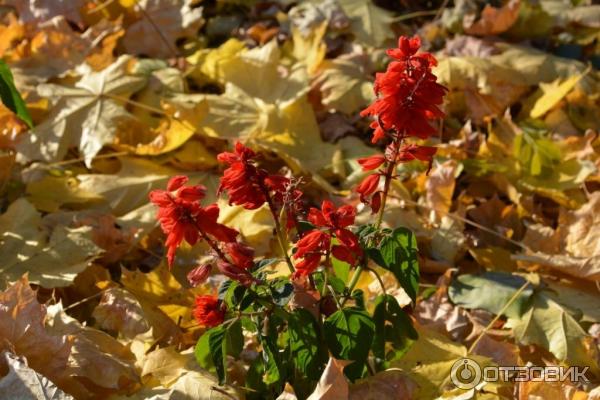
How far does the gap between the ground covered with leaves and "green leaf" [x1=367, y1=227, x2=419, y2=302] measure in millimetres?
62

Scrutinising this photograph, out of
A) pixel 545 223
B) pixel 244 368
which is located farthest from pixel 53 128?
pixel 545 223

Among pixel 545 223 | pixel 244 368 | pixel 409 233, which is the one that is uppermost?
pixel 409 233

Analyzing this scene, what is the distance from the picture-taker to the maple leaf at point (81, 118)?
1.89m

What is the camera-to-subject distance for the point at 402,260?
114cm

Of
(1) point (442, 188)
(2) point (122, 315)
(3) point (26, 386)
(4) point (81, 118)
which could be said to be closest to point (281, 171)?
(1) point (442, 188)

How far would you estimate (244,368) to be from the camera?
1405 millimetres

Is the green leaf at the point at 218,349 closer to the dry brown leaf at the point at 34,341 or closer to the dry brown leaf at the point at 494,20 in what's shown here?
the dry brown leaf at the point at 34,341

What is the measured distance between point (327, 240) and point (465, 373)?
1.20ft

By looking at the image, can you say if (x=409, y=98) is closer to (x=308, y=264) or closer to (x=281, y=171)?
(x=308, y=264)

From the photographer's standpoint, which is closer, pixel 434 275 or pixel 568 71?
pixel 434 275

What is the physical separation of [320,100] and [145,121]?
0.44 meters

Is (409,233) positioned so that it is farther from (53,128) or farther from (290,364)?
(53,128)

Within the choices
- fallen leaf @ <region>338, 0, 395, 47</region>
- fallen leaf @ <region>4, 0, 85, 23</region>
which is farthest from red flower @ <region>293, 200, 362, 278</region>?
fallen leaf @ <region>4, 0, 85, 23</region>

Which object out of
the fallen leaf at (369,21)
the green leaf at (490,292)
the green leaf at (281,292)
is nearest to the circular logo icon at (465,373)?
the green leaf at (490,292)
